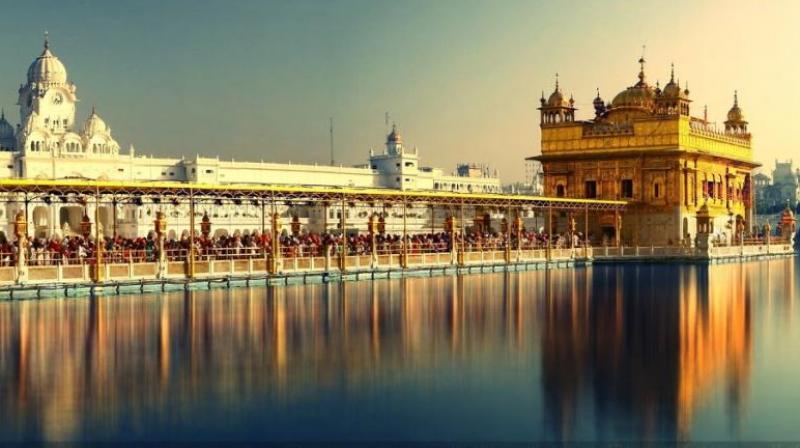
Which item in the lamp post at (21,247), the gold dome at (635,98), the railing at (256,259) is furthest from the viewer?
the gold dome at (635,98)

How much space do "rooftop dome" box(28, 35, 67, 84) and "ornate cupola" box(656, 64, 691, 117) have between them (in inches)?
Result: 3492

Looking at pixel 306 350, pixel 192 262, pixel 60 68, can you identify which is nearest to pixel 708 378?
pixel 306 350

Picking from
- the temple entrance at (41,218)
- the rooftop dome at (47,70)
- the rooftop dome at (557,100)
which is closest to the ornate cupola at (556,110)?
the rooftop dome at (557,100)

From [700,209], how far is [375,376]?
53989mm

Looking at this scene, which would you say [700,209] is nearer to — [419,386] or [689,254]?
[689,254]

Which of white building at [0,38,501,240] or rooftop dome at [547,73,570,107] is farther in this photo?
white building at [0,38,501,240]

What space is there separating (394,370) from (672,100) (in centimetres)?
5400

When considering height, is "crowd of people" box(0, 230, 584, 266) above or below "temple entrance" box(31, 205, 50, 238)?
below

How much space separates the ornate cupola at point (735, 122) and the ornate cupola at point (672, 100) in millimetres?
13137

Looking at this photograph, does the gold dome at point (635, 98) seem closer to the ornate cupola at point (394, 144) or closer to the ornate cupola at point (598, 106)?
the ornate cupola at point (598, 106)

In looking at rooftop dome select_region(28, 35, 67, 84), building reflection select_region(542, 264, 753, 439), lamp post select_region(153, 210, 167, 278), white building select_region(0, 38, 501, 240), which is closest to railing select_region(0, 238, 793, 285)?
lamp post select_region(153, 210, 167, 278)

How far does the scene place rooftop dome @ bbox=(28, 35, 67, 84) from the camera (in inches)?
5256

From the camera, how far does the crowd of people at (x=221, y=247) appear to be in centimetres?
3497

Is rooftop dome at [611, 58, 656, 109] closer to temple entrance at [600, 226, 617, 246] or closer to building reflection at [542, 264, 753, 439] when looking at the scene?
temple entrance at [600, 226, 617, 246]
